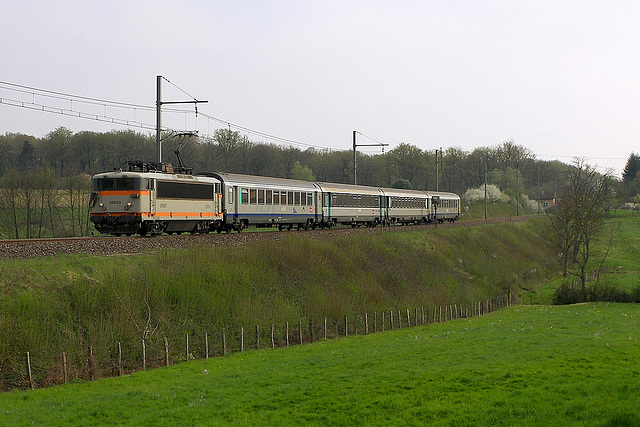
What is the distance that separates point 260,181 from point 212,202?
6.79 metres

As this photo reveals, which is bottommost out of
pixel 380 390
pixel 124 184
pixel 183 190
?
pixel 380 390

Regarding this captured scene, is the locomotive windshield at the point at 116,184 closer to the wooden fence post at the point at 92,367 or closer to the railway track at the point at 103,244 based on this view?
the railway track at the point at 103,244

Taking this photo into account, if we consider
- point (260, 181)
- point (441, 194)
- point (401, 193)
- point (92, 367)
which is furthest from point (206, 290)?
point (441, 194)

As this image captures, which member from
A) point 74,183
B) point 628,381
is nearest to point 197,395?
point 628,381

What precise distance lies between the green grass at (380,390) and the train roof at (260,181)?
1729 centimetres

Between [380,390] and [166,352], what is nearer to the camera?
[380,390]

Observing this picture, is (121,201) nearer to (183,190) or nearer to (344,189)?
(183,190)

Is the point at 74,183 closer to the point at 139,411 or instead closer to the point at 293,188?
the point at 293,188

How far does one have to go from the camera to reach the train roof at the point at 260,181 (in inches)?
1502

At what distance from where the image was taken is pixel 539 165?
522 feet

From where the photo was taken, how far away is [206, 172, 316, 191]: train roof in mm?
38150

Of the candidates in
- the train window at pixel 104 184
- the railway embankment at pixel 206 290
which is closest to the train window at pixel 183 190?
the train window at pixel 104 184

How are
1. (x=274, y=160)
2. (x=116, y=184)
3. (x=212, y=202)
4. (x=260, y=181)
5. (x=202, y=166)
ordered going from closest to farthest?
(x=116, y=184) < (x=212, y=202) < (x=260, y=181) < (x=202, y=166) < (x=274, y=160)

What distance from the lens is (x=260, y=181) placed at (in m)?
42.1
